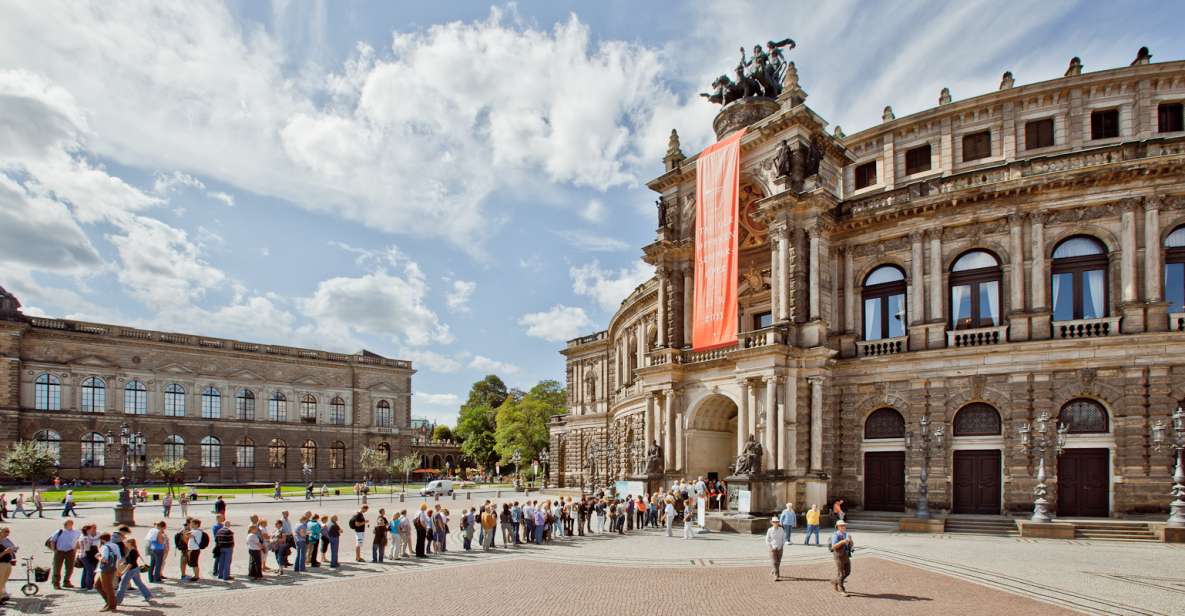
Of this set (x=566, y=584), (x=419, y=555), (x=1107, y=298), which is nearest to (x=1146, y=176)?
(x=1107, y=298)

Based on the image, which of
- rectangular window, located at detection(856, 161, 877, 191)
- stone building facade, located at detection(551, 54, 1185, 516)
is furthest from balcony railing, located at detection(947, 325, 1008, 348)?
rectangular window, located at detection(856, 161, 877, 191)

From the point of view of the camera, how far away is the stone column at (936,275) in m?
32.9

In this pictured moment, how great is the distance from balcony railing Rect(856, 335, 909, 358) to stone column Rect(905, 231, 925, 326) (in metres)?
0.90

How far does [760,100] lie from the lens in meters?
39.5

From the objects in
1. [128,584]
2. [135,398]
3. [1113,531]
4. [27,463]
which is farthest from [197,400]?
[1113,531]

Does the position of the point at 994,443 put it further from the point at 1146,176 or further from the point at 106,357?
the point at 106,357

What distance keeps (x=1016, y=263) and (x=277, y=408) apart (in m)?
73.8

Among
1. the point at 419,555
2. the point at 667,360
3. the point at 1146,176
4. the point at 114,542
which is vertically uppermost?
the point at 1146,176

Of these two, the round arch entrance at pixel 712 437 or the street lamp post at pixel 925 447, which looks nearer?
the street lamp post at pixel 925 447

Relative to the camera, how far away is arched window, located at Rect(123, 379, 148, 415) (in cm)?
7300

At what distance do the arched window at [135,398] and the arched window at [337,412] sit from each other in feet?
60.5

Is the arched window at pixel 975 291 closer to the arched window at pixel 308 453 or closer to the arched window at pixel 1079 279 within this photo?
the arched window at pixel 1079 279

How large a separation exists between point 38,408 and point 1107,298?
80.7 m

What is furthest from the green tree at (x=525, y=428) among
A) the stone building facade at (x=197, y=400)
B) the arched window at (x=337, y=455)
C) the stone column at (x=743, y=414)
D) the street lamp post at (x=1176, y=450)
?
the street lamp post at (x=1176, y=450)
